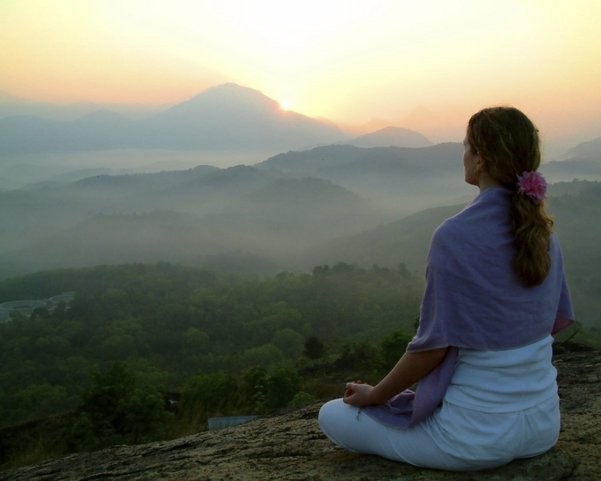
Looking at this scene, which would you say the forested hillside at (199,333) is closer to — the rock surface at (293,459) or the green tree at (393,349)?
the green tree at (393,349)

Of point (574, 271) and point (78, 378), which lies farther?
point (574, 271)

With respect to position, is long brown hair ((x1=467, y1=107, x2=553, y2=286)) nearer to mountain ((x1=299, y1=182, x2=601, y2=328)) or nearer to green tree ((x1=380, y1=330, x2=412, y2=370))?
green tree ((x1=380, y1=330, x2=412, y2=370))

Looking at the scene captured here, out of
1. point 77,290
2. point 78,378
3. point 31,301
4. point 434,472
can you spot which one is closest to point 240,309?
point 78,378

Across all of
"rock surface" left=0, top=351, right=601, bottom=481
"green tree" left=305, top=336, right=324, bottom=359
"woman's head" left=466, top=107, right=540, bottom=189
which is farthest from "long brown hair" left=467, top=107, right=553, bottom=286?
"green tree" left=305, top=336, right=324, bottom=359

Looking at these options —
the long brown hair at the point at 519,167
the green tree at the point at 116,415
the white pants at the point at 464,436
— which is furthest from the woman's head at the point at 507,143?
the green tree at the point at 116,415

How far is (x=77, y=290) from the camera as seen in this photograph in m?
86.5

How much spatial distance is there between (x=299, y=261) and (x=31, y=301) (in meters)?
58.3

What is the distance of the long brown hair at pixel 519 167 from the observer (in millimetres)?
2232

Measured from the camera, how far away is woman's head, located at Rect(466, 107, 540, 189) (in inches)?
89.0

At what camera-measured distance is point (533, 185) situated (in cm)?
222

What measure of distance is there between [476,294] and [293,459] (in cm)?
185

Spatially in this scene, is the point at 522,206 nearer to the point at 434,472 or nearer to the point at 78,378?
the point at 434,472

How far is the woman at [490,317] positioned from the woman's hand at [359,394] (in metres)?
0.14

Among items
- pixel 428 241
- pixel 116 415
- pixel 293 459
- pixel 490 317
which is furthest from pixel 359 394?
pixel 428 241
